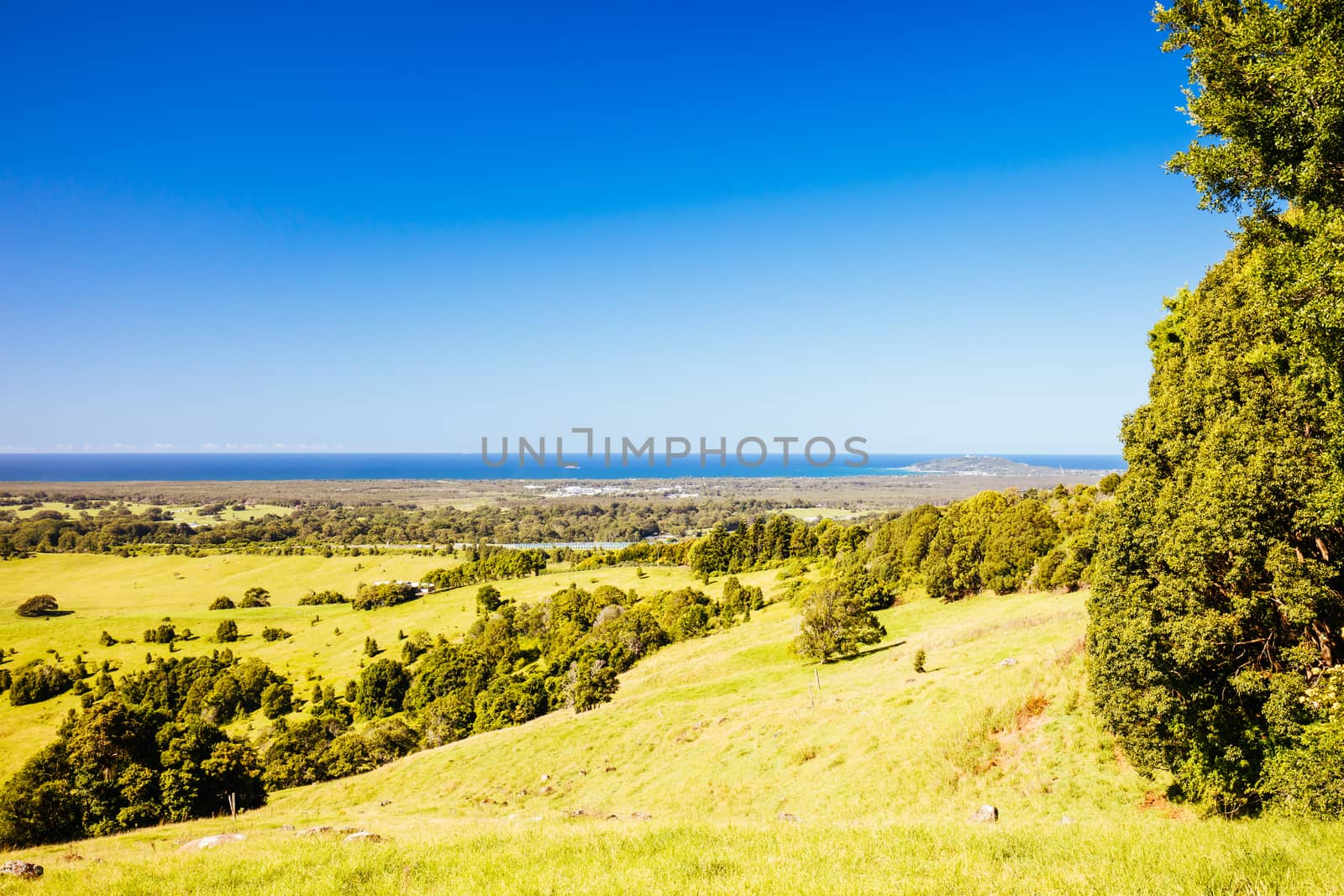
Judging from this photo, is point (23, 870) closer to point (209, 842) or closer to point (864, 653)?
point (209, 842)

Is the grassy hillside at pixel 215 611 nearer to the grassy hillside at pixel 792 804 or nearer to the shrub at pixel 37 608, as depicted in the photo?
the shrub at pixel 37 608

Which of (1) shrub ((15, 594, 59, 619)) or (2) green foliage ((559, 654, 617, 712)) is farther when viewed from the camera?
(1) shrub ((15, 594, 59, 619))

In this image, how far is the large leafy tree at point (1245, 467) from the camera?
9.47 meters

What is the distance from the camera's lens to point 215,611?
351 feet

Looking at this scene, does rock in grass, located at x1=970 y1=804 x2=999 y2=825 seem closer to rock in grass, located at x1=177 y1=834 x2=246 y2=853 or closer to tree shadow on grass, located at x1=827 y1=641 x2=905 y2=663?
rock in grass, located at x1=177 y1=834 x2=246 y2=853

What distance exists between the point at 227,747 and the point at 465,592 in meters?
70.9

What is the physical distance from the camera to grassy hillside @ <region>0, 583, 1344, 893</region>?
28.0 ft

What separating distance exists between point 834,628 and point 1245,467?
33.6 metres

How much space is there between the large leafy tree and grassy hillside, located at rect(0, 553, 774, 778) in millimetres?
70303

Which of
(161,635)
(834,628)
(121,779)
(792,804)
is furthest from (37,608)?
(792,804)

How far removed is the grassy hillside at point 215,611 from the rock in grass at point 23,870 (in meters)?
55.5

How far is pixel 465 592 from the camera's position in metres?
105

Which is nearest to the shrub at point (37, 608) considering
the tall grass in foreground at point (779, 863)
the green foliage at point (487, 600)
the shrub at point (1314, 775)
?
the green foliage at point (487, 600)

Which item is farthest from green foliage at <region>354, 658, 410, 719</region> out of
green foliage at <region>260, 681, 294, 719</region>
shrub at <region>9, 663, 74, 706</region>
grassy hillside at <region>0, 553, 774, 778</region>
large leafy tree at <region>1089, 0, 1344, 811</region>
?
large leafy tree at <region>1089, 0, 1344, 811</region>
